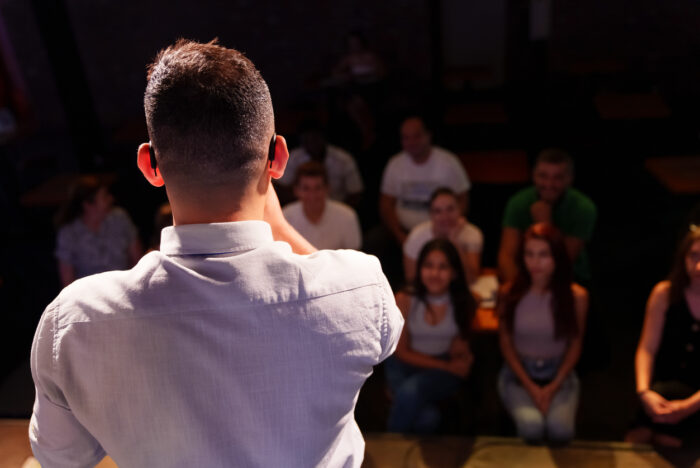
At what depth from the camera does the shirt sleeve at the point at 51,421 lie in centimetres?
68

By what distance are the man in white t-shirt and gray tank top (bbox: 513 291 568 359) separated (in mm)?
1237

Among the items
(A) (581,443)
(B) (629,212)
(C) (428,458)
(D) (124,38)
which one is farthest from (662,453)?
(D) (124,38)

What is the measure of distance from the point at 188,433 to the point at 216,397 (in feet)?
0.18

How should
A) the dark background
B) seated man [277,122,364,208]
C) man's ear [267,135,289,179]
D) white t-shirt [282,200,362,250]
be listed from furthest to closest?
the dark background, seated man [277,122,364,208], white t-shirt [282,200,362,250], man's ear [267,135,289,179]

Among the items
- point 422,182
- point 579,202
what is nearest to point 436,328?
point 579,202

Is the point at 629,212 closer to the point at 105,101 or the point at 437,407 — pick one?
the point at 437,407

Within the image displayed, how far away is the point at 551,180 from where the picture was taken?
3.41 m

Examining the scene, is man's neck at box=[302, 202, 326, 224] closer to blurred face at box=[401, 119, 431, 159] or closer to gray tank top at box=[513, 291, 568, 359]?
blurred face at box=[401, 119, 431, 159]

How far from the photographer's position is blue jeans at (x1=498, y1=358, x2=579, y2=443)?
8.43ft

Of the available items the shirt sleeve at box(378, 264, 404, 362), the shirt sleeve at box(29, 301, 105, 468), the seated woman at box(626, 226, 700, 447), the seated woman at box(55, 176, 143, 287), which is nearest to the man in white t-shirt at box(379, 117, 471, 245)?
the seated woman at box(626, 226, 700, 447)

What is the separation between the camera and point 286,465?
0.74 meters

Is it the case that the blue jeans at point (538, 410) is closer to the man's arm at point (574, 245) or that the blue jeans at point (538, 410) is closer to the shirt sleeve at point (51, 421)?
the man's arm at point (574, 245)

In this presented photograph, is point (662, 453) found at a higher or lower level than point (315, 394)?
lower

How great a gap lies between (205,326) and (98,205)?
3.22m
